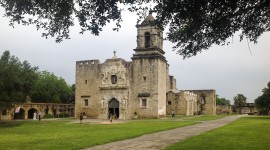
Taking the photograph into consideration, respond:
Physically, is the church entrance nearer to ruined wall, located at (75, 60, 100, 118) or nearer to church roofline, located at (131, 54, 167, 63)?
ruined wall, located at (75, 60, 100, 118)

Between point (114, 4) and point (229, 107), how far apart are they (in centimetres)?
7050

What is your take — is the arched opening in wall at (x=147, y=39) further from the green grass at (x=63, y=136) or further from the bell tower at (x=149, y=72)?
the green grass at (x=63, y=136)

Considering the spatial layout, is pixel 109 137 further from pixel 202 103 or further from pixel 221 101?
pixel 221 101

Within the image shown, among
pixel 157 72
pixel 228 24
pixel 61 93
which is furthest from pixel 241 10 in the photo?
pixel 61 93

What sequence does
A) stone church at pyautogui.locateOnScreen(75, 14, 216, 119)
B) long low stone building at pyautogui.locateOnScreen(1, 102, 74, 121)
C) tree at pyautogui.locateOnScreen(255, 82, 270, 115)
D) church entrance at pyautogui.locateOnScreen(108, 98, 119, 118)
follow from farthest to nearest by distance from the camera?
tree at pyautogui.locateOnScreen(255, 82, 270, 115) < long low stone building at pyautogui.locateOnScreen(1, 102, 74, 121) < church entrance at pyautogui.locateOnScreen(108, 98, 119, 118) < stone church at pyautogui.locateOnScreen(75, 14, 216, 119)

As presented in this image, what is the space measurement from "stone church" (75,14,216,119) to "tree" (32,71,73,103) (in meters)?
24.1

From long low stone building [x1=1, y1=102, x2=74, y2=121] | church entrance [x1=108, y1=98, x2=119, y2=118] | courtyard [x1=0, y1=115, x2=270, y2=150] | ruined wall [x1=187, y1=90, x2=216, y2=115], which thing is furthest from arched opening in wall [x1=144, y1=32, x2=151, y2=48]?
ruined wall [x1=187, y1=90, x2=216, y2=115]

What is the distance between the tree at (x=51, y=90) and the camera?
66.1m

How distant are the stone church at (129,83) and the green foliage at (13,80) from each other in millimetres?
11374

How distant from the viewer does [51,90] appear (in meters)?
69.8

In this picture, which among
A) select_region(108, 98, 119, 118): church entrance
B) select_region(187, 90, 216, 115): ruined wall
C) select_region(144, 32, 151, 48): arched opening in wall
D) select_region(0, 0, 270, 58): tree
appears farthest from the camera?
select_region(187, 90, 216, 115): ruined wall

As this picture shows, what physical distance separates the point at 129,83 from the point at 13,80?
583 inches

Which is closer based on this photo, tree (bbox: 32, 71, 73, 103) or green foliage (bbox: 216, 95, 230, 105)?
tree (bbox: 32, 71, 73, 103)

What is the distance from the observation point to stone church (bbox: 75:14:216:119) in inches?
1554
